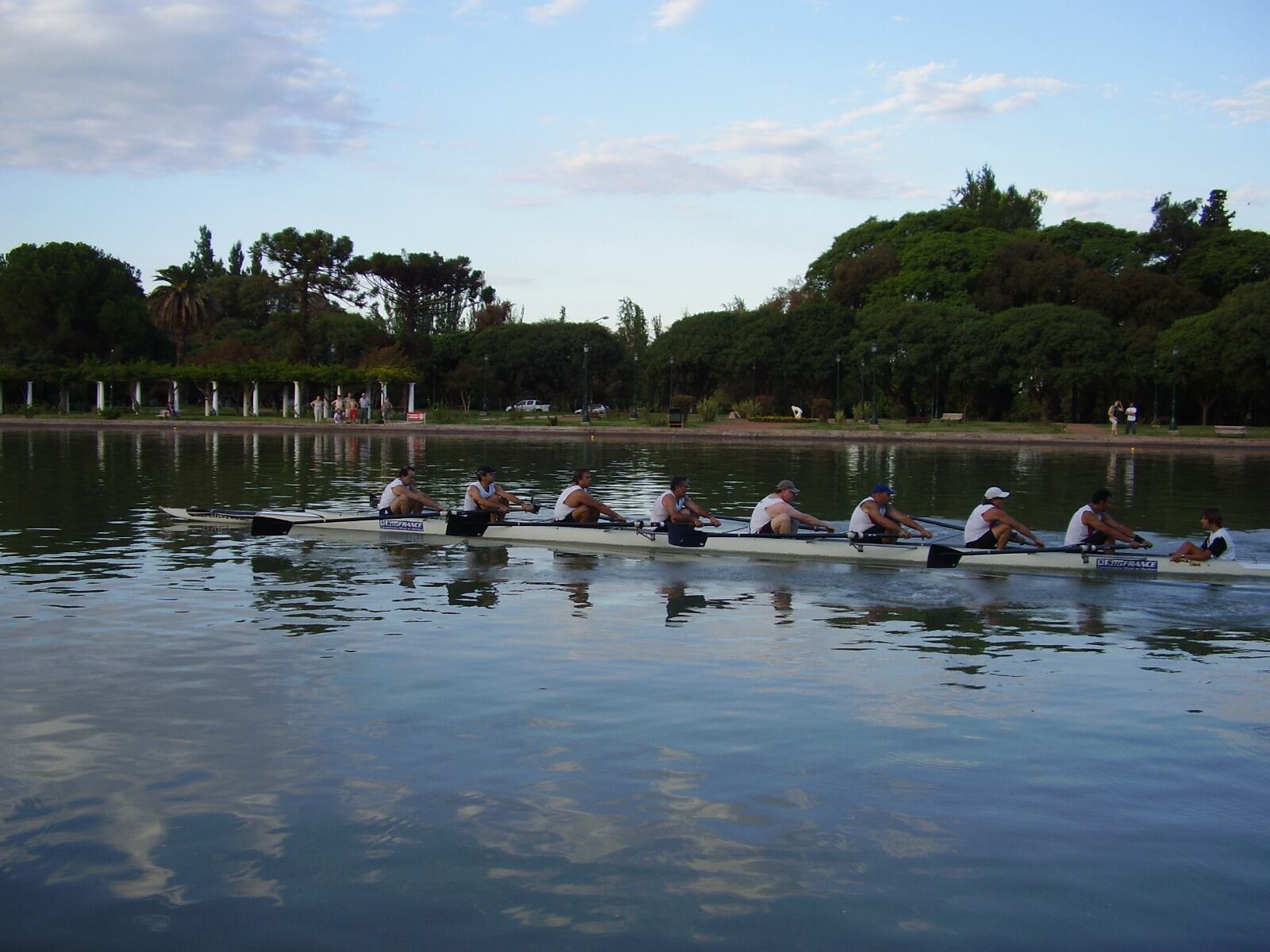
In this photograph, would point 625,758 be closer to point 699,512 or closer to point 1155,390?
point 699,512

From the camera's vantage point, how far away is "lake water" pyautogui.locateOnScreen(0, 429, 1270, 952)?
622cm

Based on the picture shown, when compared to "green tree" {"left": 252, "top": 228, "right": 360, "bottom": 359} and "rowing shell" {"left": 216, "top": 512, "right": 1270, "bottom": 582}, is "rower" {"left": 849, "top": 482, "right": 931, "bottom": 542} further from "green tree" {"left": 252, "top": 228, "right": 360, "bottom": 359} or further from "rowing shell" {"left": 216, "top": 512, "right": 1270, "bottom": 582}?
"green tree" {"left": 252, "top": 228, "right": 360, "bottom": 359}

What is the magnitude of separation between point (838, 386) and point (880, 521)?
6175cm

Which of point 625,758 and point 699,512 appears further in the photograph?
point 699,512

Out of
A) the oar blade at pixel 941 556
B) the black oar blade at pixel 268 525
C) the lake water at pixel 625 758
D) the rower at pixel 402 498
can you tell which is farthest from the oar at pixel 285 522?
the oar blade at pixel 941 556

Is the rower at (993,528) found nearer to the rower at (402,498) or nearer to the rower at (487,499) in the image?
the rower at (487,499)

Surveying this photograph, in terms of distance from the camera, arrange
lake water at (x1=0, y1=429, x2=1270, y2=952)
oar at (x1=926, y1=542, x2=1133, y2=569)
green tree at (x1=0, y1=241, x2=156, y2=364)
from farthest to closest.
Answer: green tree at (x1=0, y1=241, x2=156, y2=364), oar at (x1=926, y1=542, x2=1133, y2=569), lake water at (x1=0, y1=429, x2=1270, y2=952)

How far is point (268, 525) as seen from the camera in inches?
795

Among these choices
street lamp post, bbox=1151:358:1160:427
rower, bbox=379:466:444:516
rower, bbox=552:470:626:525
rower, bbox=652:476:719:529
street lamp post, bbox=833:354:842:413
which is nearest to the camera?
rower, bbox=652:476:719:529

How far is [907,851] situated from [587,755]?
2.55 meters

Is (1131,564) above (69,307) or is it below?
below

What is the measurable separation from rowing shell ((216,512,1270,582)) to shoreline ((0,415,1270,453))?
3841 cm

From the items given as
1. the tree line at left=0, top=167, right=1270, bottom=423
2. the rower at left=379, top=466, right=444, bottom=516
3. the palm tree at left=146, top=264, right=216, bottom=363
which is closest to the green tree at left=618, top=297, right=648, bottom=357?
the tree line at left=0, top=167, right=1270, bottom=423

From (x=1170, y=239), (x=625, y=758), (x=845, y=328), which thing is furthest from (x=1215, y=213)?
(x=625, y=758)
